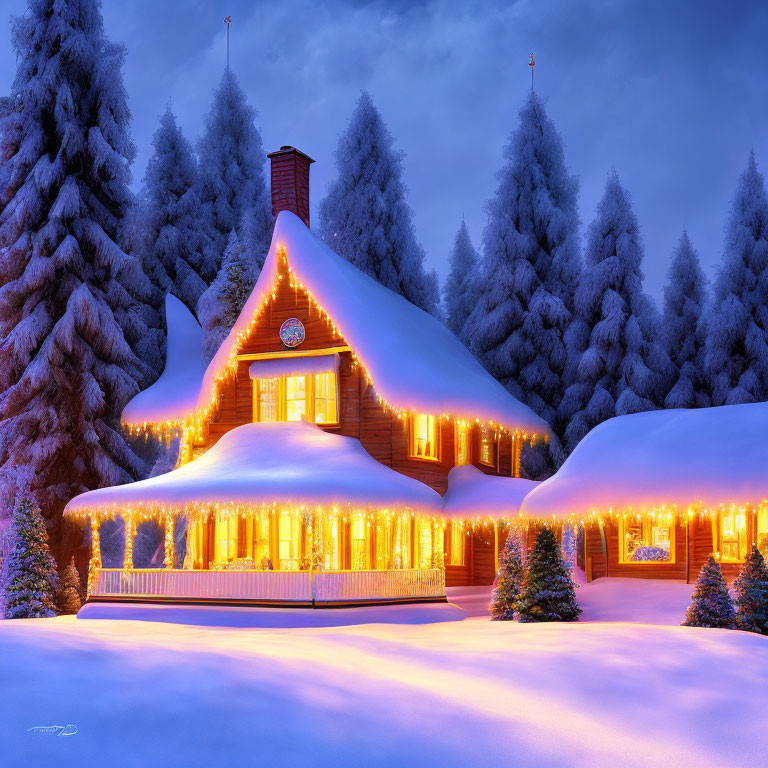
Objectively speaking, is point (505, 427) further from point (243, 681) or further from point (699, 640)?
point (243, 681)

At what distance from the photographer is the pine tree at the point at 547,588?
915 inches

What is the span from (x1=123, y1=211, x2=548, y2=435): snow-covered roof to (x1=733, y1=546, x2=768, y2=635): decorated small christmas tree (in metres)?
10.2

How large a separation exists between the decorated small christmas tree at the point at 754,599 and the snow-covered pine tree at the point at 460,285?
74.2 feet

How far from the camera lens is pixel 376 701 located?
12070 millimetres

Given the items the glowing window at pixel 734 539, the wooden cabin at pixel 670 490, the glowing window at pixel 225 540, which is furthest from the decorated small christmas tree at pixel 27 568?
the glowing window at pixel 734 539

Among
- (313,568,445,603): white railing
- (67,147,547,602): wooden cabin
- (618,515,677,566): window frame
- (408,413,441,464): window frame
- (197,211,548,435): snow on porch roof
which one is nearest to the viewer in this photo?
(313,568,445,603): white railing

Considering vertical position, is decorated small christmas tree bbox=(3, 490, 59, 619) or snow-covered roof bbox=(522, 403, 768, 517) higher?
snow-covered roof bbox=(522, 403, 768, 517)

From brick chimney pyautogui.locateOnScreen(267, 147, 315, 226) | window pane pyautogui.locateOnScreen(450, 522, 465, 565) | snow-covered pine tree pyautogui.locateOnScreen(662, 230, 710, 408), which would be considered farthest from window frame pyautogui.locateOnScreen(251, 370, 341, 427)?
snow-covered pine tree pyautogui.locateOnScreen(662, 230, 710, 408)

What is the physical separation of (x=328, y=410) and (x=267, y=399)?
2028mm

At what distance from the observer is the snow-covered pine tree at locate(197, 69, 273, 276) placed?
49031mm

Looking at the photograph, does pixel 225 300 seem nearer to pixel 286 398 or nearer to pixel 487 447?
pixel 286 398

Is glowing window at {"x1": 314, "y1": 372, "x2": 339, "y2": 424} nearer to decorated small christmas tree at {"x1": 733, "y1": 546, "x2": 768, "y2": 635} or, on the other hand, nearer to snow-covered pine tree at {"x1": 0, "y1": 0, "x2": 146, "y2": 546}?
snow-covered pine tree at {"x1": 0, "y1": 0, "x2": 146, "y2": 546}

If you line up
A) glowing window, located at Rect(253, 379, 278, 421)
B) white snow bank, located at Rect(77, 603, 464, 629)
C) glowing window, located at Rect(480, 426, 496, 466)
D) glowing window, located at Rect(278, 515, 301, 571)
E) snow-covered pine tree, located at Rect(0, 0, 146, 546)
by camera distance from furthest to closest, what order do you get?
glowing window, located at Rect(480, 426, 496, 466) < glowing window, located at Rect(253, 379, 278, 421) < snow-covered pine tree, located at Rect(0, 0, 146, 546) < glowing window, located at Rect(278, 515, 301, 571) < white snow bank, located at Rect(77, 603, 464, 629)

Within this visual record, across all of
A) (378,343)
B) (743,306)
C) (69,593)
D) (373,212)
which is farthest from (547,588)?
(373,212)
